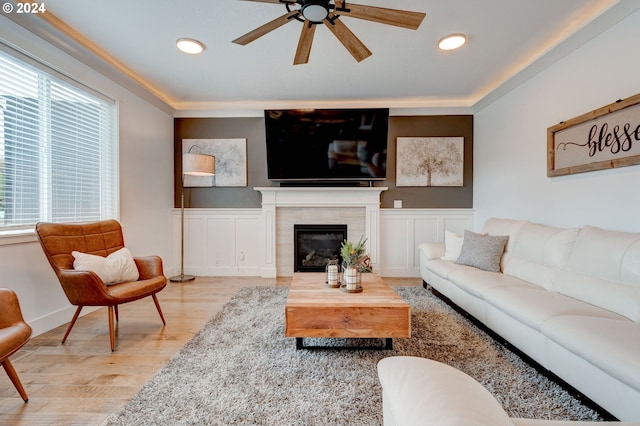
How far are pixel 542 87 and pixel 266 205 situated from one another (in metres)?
3.60

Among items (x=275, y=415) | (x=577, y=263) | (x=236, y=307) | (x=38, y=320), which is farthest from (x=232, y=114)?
(x=577, y=263)

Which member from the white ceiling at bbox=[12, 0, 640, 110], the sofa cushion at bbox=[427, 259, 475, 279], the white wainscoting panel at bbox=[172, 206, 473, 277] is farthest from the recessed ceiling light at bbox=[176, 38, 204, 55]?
the sofa cushion at bbox=[427, 259, 475, 279]

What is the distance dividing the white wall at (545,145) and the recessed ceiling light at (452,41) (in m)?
0.99

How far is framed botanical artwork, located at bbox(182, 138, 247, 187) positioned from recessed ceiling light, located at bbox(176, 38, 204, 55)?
5.37 feet

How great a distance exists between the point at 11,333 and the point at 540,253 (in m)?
3.69

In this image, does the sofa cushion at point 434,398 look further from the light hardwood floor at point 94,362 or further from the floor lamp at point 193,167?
the floor lamp at point 193,167

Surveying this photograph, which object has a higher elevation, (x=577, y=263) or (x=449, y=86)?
(x=449, y=86)

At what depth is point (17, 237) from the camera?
2.21 meters

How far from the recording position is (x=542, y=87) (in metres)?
2.94

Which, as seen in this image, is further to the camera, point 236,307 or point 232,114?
point 232,114

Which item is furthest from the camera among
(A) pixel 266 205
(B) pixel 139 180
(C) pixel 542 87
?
(A) pixel 266 205

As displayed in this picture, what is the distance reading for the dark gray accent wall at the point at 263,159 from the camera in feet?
14.1

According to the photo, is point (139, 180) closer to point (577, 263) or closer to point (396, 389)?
point (396, 389)

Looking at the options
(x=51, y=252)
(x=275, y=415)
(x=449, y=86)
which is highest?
(x=449, y=86)
